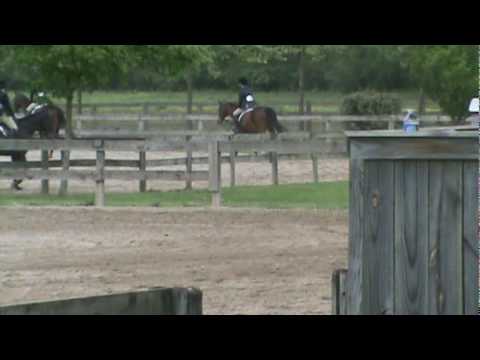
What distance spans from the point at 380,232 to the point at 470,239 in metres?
0.31

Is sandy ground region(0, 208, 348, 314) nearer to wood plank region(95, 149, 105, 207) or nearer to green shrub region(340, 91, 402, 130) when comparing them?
wood plank region(95, 149, 105, 207)

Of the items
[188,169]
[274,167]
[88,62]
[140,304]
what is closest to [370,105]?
[274,167]

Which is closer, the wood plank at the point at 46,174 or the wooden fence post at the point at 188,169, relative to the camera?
the wood plank at the point at 46,174

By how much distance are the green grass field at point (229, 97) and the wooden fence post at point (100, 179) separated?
2986 centimetres

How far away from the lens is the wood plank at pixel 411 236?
4.07 metres

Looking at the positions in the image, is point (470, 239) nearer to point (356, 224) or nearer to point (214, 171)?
point (356, 224)

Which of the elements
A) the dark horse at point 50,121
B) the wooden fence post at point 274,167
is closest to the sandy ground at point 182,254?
the wooden fence post at point 274,167

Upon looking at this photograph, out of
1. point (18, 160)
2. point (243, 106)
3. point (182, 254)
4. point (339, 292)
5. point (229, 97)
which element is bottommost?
point (182, 254)

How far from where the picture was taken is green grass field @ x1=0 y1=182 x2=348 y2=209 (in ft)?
68.3

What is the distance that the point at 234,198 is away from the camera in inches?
867

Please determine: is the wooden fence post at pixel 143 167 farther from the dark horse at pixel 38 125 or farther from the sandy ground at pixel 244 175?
the dark horse at pixel 38 125

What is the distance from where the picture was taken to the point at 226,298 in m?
11.1
